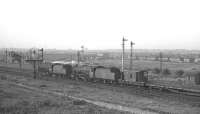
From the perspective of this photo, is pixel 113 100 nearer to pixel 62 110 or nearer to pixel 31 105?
pixel 62 110

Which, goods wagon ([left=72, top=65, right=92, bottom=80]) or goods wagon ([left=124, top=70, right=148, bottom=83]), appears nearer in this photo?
goods wagon ([left=124, top=70, right=148, bottom=83])

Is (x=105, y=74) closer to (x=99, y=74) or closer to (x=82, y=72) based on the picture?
(x=99, y=74)

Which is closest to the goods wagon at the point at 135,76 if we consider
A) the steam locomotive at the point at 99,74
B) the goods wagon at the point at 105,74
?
the steam locomotive at the point at 99,74

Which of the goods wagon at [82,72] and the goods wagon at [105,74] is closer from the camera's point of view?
the goods wagon at [105,74]

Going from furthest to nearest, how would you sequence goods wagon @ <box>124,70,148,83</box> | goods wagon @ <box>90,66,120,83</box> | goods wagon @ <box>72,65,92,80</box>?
goods wagon @ <box>72,65,92,80</box>, goods wagon @ <box>90,66,120,83</box>, goods wagon @ <box>124,70,148,83</box>

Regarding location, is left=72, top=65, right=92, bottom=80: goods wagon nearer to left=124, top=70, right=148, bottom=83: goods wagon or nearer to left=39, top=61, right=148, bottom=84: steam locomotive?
left=39, top=61, right=148, bottom=84: steam locomotive

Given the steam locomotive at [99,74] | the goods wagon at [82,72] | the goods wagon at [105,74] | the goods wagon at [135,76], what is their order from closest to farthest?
the goods wagon at [135,76] < the steam locomotive at [99,74] < the goods wagon at [105,74] < the goods wagon at [82,72]

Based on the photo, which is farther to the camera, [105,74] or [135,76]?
[105,74]

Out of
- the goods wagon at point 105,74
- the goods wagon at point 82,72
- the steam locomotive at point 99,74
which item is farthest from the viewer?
the goods wagon at point 82,72

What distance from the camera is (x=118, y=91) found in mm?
30672

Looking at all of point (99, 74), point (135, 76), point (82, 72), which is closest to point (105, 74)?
point (99, 74)

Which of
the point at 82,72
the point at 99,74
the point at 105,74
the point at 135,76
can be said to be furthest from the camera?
the point at 82,72

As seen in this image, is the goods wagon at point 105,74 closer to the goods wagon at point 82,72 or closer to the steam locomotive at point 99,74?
the steam locomotive at point 99,74

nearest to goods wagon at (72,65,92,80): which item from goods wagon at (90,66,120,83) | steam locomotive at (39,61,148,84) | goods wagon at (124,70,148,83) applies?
steam locomotive at (39,61,148,84)
